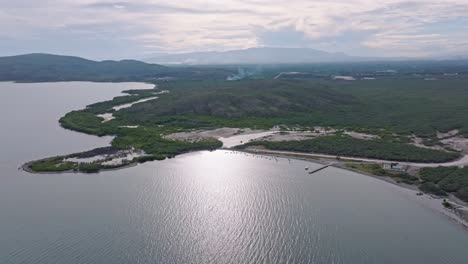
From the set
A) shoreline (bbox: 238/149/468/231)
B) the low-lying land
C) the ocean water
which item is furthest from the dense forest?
the ocean water

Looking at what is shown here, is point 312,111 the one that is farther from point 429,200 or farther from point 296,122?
point 429,200

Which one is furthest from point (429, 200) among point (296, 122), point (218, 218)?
point (296, 122)

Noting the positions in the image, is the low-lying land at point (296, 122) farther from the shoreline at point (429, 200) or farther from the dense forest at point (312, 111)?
the shoreline at point (429, 200)

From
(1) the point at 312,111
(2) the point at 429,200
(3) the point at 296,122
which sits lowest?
(2) the point at 429,200

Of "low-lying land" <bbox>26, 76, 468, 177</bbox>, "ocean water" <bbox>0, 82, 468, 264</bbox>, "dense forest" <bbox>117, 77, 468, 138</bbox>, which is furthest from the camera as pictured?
"dense forest" <bbox>117, 77, 468, 138</bbox>

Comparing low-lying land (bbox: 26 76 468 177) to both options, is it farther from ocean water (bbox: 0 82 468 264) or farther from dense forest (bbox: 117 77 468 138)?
ocean water (bbox: 0 82 468 264)

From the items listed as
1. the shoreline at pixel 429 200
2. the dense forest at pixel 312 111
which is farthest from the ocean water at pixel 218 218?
the dense forest at pixel 312 111

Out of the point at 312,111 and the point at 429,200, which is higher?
the point at 312,111

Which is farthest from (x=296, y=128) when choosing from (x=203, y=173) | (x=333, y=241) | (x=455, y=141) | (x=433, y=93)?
(x=433, y=93)
